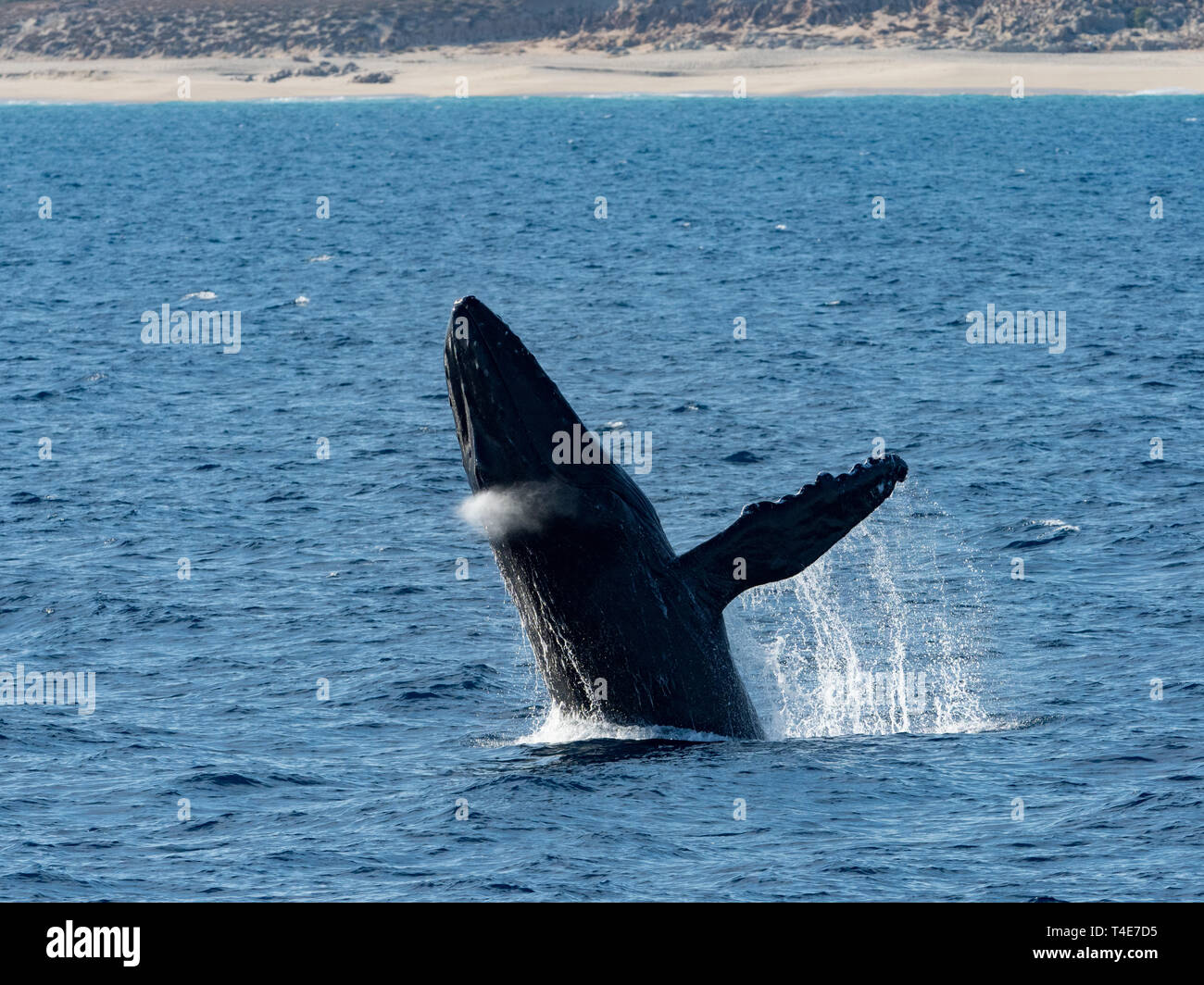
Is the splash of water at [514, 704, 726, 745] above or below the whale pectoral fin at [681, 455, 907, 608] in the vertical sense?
below

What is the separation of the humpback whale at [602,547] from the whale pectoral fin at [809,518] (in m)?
0.01

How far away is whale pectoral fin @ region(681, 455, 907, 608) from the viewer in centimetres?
2006

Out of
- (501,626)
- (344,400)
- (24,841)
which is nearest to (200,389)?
(344,400)

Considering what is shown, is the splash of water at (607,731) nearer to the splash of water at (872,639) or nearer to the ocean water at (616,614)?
the ocean water at (616,614)

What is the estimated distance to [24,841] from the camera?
75.0 ft

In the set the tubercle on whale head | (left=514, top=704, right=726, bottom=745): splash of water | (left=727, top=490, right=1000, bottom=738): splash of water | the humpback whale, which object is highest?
the tubercle on whale head

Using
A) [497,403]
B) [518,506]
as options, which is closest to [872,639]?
[518,506]

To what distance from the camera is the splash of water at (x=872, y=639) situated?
27.6 meters

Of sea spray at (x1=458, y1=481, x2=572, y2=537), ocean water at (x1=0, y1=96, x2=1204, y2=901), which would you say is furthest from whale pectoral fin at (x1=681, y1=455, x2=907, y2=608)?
ocean water at (x1=0, y1=96, x2=1204, y2=901)

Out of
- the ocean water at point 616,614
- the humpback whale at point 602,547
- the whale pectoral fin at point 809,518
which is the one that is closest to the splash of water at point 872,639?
the ocean water at point 616,614

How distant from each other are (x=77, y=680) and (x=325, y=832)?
965 cm

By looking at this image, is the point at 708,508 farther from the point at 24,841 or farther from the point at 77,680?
the point at 24,841

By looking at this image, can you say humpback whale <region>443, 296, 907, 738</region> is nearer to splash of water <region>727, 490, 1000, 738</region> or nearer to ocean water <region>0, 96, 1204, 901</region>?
ocean water <region>0, 96, 1204, 901</region>

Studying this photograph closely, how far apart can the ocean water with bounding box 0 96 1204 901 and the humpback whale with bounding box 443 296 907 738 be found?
1.15 m
